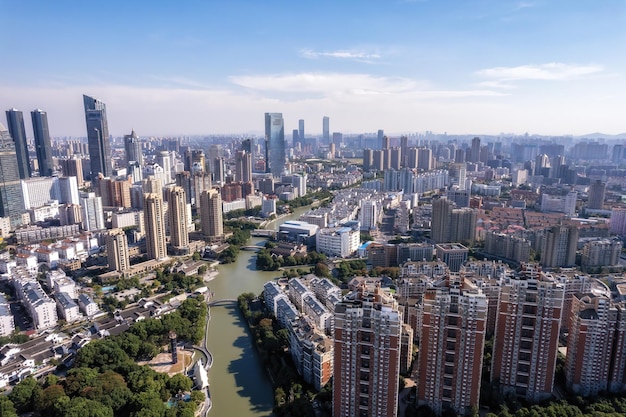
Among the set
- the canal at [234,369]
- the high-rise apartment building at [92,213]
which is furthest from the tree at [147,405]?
the high-rise apartment building at [92,213]

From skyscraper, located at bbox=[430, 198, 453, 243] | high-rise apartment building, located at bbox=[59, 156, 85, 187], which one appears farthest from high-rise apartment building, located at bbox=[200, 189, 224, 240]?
high-rise apartment building, located at bbox=[59, 156, 85, 187]

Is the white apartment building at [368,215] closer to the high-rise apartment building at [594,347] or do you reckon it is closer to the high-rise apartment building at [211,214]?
the high-rise apartment building at [211,214]

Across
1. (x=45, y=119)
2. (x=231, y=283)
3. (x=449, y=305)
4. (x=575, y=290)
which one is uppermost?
(x=45, y=119)

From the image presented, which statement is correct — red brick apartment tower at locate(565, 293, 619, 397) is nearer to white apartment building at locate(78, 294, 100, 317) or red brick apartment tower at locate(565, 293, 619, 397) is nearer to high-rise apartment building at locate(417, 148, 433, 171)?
white apartment building at locate(78, 294, 100, 317)

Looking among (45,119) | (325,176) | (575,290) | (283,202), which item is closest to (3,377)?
(575,290)

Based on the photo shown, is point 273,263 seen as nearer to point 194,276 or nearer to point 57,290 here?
point 194,276
